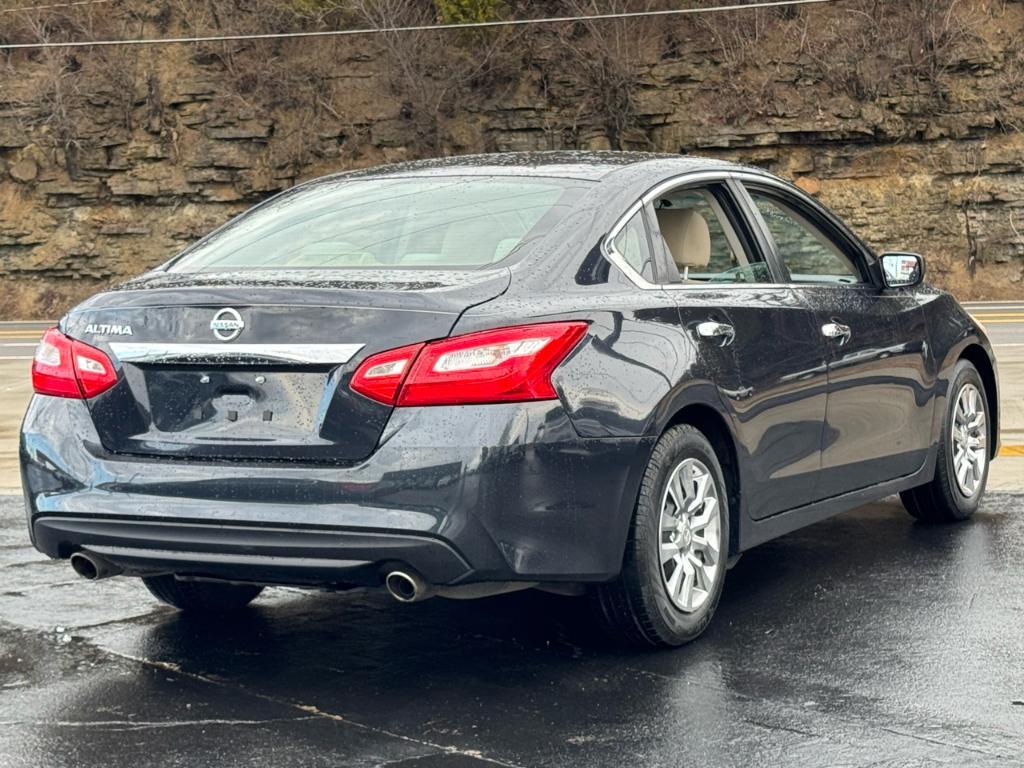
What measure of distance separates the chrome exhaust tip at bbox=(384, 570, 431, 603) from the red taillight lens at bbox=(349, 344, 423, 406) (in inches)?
18.5

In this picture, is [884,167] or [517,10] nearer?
[884,167]

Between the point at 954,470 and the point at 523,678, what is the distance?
300 centimetres

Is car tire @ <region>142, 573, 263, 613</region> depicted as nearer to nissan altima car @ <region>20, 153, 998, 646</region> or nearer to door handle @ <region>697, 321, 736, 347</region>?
nissan altima car @ <region>20, 153, 998, 646</region>

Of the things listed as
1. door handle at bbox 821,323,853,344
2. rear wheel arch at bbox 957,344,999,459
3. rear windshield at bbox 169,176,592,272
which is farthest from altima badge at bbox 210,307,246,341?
rear wheel arch at bbox 957,344,999,459

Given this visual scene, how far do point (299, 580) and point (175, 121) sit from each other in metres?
31.4

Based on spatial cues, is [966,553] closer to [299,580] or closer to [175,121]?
[299,580]

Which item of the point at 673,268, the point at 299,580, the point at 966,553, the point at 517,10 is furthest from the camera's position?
the point at 517,10

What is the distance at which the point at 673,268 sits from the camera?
543cm

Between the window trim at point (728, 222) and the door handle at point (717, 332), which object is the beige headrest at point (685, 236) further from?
Answer: the door handle at point (717, 332)

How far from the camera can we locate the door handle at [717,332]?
5.28 metres

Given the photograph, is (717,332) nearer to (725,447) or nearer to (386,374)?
(725,447)

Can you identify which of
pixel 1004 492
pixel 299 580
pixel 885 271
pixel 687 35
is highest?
pixel 687 35

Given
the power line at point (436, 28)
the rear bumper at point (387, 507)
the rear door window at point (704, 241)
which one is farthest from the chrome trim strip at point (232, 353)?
the power line at point (436, 28)

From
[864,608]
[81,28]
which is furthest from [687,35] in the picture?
[864,608]
